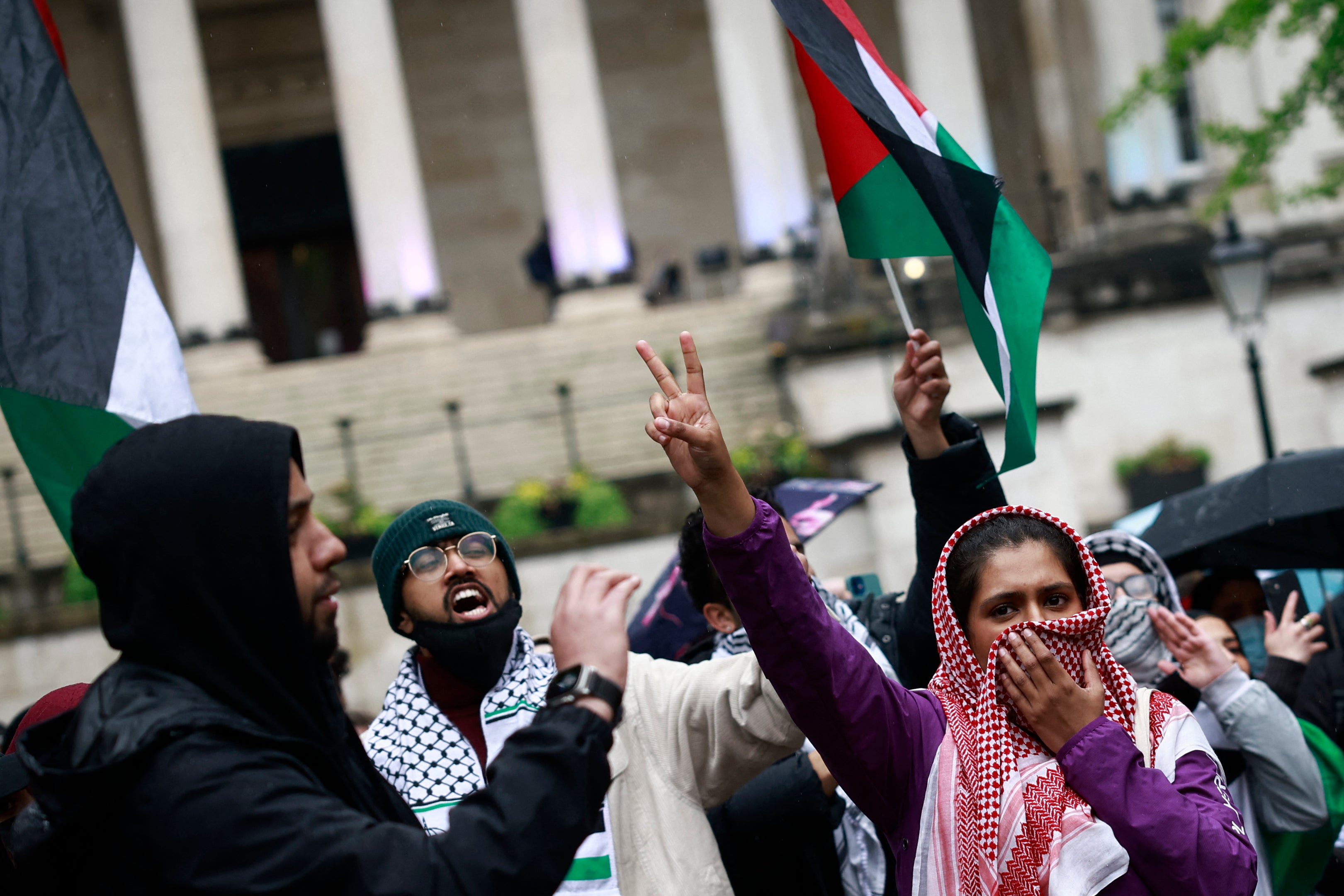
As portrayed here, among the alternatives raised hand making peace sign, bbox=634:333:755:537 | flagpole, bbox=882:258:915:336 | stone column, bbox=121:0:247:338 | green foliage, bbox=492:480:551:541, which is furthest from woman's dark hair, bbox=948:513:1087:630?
stone column, bbox=121:0:247:338

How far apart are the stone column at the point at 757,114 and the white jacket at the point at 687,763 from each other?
17.2 metres

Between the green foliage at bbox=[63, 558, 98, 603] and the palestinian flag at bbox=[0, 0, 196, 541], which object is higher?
the palestinian flag at bbox=[0, 0, 196, 541]

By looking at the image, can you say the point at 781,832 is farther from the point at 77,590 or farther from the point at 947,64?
the point at 947,64

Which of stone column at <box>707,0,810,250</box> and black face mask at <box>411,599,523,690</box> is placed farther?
stone column at <box>707,0,810,250</box>

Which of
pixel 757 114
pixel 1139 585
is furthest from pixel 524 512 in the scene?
pixel 757 114

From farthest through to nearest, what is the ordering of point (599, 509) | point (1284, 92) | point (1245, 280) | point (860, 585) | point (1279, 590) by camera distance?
point (1284, 92) → point (599, 509) → point (1245, 280) → point (860, 585) → point (1279, 590)

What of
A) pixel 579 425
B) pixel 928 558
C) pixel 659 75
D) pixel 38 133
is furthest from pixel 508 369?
pixel 928 558

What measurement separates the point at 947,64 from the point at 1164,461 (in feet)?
27.7

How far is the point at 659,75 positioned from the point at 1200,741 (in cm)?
2304

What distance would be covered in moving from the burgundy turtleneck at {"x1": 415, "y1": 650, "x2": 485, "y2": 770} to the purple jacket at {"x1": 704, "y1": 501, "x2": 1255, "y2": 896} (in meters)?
0.96

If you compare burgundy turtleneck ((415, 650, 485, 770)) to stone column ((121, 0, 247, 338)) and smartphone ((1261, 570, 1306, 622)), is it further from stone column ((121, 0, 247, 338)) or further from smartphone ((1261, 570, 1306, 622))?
stone column ((121, 0, 247, 338))

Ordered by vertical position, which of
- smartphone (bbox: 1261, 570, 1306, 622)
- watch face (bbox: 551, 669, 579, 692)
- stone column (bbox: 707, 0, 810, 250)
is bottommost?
smartphone (bbox: 1261, 570, 1306, 622)

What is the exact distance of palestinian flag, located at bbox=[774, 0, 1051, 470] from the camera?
3275 mm

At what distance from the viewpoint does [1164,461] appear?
14633 mm
